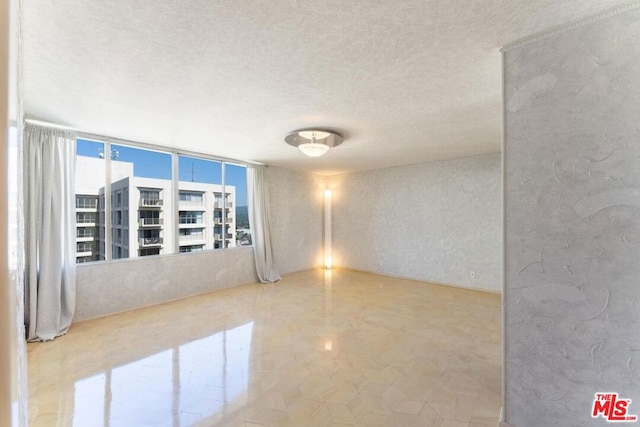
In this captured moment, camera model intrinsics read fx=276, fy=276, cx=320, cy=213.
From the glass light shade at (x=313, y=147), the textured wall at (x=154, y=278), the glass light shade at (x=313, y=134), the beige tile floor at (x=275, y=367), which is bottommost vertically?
the beige tile floor at (x=275, y=367)

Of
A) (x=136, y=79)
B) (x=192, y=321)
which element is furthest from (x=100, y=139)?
(x=192, y=321)

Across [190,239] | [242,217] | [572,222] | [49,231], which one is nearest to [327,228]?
[242,217]

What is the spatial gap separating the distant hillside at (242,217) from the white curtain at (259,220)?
103 mm

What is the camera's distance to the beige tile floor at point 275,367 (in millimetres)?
1908

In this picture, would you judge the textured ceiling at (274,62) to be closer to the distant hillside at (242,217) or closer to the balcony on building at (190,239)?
the balcony on building at (190,239)

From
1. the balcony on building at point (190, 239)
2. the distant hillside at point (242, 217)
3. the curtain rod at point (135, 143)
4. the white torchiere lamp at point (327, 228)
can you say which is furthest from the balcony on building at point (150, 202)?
the white torchiere lamp at point (327, 228)

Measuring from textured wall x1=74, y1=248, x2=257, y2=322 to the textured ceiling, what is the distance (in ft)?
6.12

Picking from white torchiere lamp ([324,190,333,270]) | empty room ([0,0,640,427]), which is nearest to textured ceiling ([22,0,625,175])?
empty room ([0,0,640,427])

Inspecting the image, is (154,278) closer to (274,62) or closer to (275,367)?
(275,367)

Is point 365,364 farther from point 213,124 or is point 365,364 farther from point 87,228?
point 87,228

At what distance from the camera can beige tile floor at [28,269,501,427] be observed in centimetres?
191

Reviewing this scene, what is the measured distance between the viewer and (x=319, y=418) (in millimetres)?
1858

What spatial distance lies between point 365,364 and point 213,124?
9.75 feet

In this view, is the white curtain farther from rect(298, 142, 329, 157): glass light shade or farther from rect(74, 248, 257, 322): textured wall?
rect(298, 142, 329, 157): glass light shade
